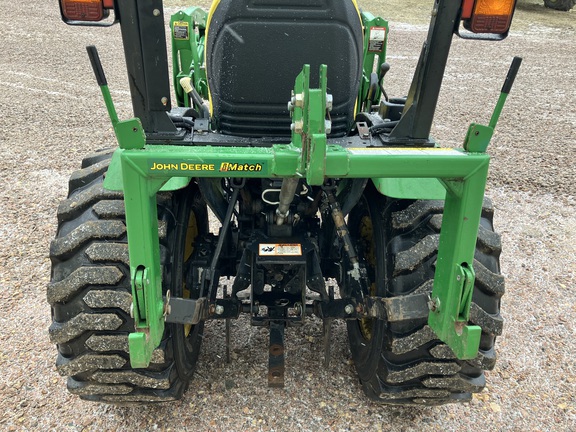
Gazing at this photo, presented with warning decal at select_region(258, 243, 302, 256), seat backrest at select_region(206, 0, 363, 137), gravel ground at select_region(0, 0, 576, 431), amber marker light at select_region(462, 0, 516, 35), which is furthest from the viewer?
gravel ground at select_region(0, 0, 576, 431)

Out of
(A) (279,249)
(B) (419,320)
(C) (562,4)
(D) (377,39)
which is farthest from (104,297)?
(C) (562,4)

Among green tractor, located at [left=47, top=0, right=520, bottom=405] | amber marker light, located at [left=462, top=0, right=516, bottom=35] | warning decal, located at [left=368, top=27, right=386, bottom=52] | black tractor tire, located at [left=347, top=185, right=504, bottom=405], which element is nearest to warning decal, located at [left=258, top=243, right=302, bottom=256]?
green tractor, located at [left=47, top=0, right=520, bottom=405]

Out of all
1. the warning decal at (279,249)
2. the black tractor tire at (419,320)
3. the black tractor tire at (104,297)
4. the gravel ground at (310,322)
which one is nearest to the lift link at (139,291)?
the black tractor tire at (104,297)

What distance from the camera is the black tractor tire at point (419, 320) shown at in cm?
225

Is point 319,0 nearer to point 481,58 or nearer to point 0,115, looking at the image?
point 0,115

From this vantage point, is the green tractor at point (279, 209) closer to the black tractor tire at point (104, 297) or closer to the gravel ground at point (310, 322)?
the black tractor tire at point (104, 297)

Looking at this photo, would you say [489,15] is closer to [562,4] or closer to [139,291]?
[139,291]

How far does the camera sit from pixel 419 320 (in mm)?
2285

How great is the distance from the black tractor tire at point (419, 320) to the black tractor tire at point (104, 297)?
0.93 m

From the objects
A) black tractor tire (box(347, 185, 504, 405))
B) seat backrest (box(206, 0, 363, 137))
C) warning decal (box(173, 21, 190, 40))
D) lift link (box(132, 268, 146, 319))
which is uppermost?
seat backrest (box(206, 0, 363, 137))

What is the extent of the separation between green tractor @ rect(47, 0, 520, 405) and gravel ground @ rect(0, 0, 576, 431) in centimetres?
31

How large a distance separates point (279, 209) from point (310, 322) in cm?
142

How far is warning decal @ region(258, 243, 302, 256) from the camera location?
96.3 inches

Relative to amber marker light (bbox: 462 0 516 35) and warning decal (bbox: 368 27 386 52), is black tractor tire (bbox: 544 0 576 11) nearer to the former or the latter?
warning decal (bbox: 368 27 386 52)
